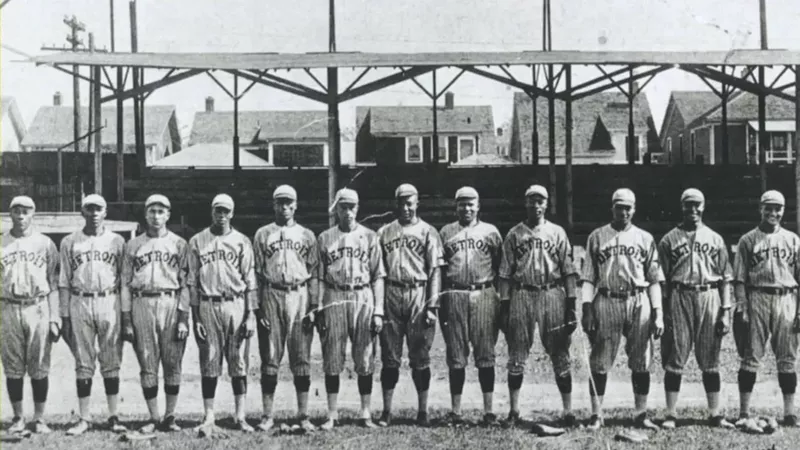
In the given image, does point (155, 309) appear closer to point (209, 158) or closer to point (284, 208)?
point (284, 208)

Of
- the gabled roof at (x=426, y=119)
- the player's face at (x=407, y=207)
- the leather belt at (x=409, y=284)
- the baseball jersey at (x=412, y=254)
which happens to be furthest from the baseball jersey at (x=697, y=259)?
the gabled roof at (x=426, y=119)

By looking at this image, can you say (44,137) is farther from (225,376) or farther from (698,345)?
(698,345)

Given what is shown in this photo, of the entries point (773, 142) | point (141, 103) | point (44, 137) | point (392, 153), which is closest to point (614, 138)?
point (773, 142)

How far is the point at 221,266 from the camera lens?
6562mm

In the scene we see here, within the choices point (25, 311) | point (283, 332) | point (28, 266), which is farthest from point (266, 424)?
point (28, 266)

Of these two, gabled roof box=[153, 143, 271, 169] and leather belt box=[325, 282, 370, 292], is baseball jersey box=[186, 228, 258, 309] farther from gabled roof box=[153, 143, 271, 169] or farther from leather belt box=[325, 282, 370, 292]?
gabled roof box=[153, 143, 271, 169]

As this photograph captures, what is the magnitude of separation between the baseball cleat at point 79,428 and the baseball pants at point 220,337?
104 cm

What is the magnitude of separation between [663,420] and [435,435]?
2.02 m

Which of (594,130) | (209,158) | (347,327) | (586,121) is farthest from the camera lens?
(586,121)

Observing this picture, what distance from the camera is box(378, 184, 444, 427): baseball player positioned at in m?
6.74

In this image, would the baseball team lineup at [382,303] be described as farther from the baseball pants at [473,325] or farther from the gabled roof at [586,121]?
the gabled roof at [586,121]

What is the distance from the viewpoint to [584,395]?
25.7 feet

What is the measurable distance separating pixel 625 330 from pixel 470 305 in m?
1.32

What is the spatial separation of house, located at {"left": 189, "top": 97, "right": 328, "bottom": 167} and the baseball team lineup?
22.7m
